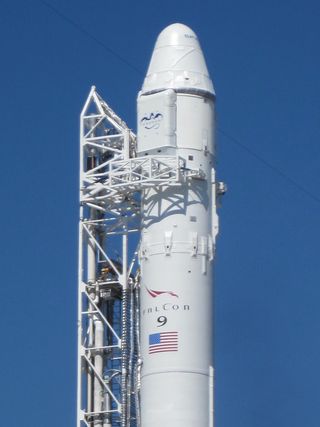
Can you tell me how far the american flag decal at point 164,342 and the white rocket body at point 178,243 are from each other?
3 cm

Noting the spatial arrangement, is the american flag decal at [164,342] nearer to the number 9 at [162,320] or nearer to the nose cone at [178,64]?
the number 9 at [162,320]

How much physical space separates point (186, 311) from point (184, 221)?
3.41m

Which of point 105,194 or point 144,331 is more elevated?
point 105,194

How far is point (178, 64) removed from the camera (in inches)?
2847

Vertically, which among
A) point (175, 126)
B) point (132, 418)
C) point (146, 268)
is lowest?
point (132, 418)

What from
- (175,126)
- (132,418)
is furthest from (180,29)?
(132,418)

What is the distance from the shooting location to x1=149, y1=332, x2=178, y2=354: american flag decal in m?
68.0

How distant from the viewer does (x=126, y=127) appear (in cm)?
7462

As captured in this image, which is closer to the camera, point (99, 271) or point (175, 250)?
point (175, 250)

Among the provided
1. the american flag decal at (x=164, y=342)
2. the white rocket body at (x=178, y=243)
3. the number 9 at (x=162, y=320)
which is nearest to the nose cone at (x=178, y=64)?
the white rocket body at (x=178, y=243)

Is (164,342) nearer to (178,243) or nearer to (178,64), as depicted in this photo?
(178,243)

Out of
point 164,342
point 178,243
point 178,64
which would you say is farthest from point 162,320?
point 178,64

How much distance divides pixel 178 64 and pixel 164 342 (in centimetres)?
1077

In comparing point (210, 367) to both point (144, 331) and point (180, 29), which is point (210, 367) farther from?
point (180, 29)
